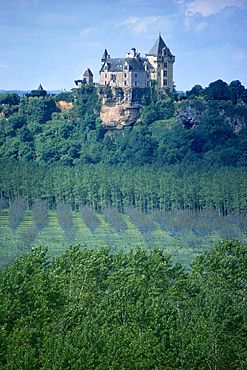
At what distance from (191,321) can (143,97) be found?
3404 inches

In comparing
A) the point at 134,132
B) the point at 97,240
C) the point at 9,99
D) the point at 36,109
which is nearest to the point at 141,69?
the point at 134,132

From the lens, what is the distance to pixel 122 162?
378 ft

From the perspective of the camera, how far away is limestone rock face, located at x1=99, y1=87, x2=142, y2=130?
119 m

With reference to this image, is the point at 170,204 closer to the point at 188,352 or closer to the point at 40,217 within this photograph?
the point at 40,217

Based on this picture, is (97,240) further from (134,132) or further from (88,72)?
(88,72)

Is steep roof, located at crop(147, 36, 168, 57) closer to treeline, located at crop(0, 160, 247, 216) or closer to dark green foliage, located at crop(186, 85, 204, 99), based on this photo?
dark green foliage, located at crop(186, 85, 204, 99)

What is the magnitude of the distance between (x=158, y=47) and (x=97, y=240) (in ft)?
178

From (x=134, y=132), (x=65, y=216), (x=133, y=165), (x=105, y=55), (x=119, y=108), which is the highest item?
(x=105, y=55)

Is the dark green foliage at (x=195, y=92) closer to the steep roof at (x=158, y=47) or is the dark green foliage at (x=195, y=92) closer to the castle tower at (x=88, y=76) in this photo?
the steep roof at (x=158, y=47)

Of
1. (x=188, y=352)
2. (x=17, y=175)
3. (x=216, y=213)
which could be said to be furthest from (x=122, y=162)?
(x=188, y=352)

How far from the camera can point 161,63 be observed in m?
118

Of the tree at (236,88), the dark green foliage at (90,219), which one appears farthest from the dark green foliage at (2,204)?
→ the tree at (236,88)

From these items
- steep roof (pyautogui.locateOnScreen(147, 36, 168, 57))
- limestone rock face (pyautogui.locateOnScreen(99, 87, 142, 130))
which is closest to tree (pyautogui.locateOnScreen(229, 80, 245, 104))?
steep roof (pyautogui.locateOnScreen(147, 36, 168, 57))

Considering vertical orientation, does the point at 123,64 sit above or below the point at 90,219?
above
